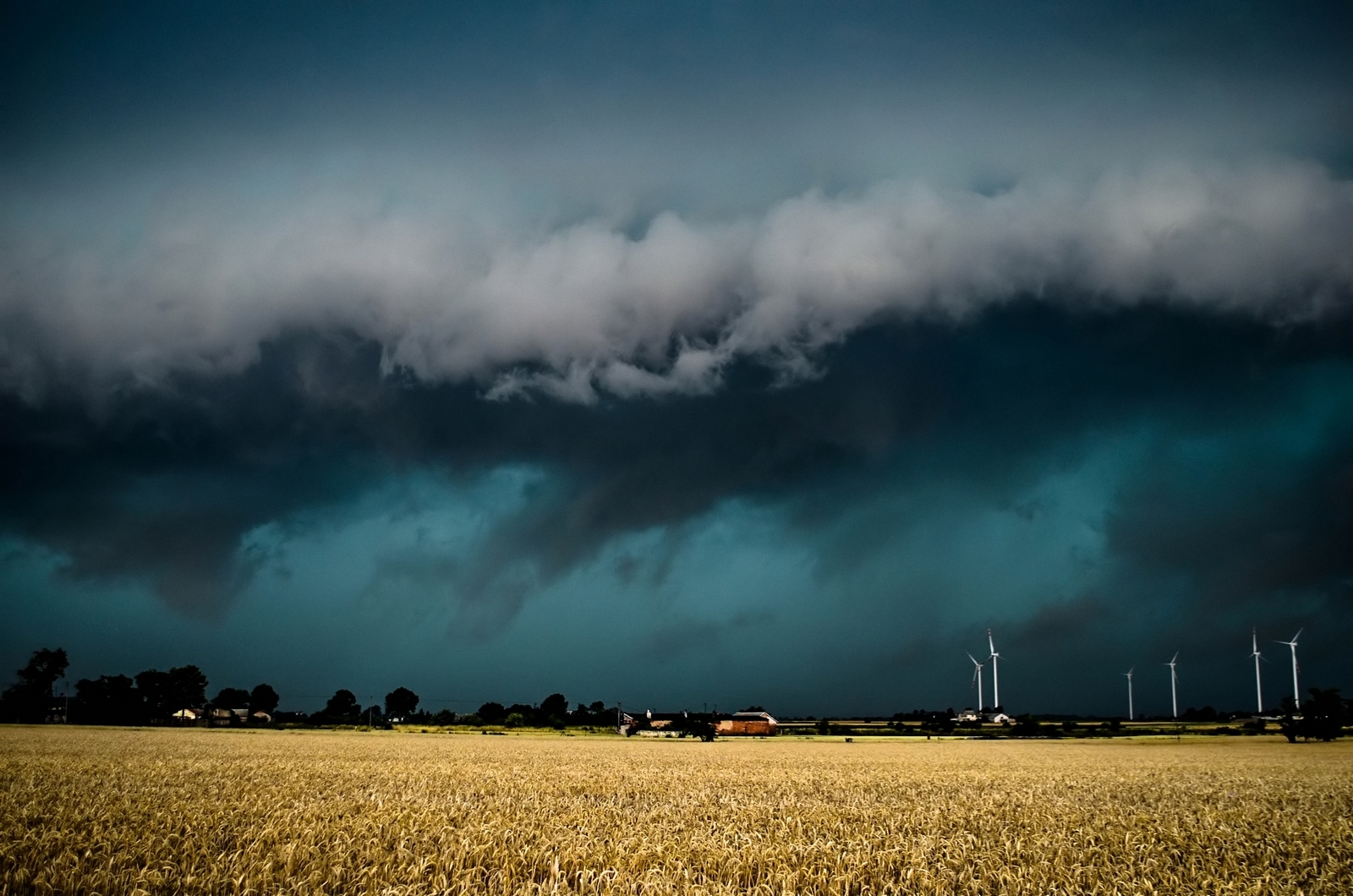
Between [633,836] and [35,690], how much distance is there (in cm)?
A: 22642

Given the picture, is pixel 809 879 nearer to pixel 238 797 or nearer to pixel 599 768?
pixel 238 797

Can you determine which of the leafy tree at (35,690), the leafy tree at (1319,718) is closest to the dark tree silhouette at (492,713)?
the leafy tree at (35,690)

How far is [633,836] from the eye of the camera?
15062mm

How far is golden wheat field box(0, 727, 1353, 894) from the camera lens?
12398 millimetres

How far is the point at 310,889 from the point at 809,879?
7554 mm

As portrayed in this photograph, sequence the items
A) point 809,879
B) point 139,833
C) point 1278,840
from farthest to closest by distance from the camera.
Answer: point 1278,840
point 139,833
point 809,879

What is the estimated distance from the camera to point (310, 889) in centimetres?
1170

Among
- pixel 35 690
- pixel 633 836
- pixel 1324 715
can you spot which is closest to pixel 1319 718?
pixel 1324 715

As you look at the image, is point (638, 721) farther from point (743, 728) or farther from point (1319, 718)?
point (1319, 718)

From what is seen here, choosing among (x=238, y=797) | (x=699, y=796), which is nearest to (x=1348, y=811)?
(x=699, y=796)

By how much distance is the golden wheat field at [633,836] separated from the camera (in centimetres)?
1240

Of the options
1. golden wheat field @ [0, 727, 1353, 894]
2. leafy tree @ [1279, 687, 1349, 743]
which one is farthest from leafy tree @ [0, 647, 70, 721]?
leafy tree @ [1279, 687, 1349, 743]

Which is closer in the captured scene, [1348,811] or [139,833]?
[139,833]

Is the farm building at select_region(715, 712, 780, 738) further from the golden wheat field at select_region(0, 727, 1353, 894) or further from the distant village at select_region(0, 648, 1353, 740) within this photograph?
the golden wheat field at select_region(0, 727, 1353, 894)
